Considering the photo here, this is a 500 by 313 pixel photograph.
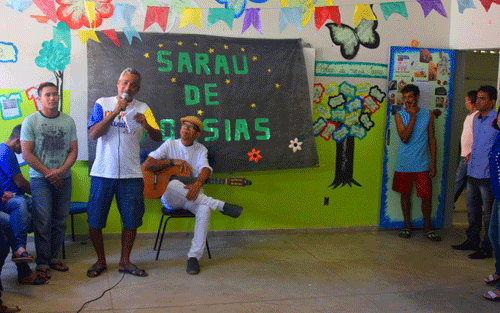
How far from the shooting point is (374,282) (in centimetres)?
355

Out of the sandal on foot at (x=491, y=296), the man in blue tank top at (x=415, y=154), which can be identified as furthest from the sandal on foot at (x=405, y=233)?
the sandal on foot at (x=491, y=296)

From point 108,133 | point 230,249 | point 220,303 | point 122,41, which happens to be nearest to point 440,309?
point 220,303

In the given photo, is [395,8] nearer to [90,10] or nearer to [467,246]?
[467,246]

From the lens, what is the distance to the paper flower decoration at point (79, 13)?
4168 mm

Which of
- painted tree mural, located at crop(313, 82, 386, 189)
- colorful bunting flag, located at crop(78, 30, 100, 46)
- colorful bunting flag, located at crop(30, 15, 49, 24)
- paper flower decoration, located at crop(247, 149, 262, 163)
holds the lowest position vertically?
paper flower decoration, located at crop(247, 149, 262, 163)

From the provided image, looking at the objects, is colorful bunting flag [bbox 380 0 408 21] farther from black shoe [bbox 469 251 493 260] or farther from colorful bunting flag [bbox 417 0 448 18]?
black shoe [bbox 469 251 493 260]

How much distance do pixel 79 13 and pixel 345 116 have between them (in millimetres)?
2790

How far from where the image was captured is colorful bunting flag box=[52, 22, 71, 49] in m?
4.17

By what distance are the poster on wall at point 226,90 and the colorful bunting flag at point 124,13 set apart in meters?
0.15

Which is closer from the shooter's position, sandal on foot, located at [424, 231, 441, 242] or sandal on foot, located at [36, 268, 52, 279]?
sandal on foot, located at [36, 268, 52, 279]

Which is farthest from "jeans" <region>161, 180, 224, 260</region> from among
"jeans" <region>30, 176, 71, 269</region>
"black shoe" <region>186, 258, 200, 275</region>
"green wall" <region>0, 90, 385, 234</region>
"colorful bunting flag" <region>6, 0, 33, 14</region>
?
"colorful bunting flag" <region>6, 0, 33, 14</region>

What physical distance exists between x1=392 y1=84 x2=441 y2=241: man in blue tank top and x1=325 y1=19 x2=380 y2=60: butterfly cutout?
0.62 m

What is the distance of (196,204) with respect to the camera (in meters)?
3.90

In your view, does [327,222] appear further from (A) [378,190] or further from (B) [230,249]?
(B) [230,249]
